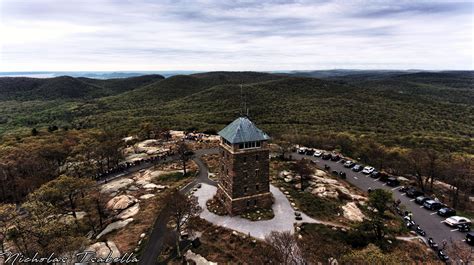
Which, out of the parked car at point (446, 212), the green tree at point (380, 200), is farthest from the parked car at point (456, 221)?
the green tree at point (380, 200)

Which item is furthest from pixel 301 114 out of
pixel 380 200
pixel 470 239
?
pixel 380 200

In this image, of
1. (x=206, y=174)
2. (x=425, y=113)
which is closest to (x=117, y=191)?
(x=206, y=174)

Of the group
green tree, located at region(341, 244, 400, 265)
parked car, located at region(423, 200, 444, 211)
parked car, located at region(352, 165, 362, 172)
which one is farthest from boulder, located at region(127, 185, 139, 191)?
parked car, located at region(423, 200, 444, 211)

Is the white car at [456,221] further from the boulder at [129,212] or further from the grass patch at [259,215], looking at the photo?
the boulder at [129,212]

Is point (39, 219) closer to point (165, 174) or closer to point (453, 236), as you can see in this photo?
point (165, 174)

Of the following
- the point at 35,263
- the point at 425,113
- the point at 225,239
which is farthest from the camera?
the point at 425,113

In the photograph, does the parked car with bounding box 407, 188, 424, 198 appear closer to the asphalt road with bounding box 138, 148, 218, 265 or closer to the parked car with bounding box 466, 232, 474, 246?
the parked car with bounding box 466, 232, 474, 246
